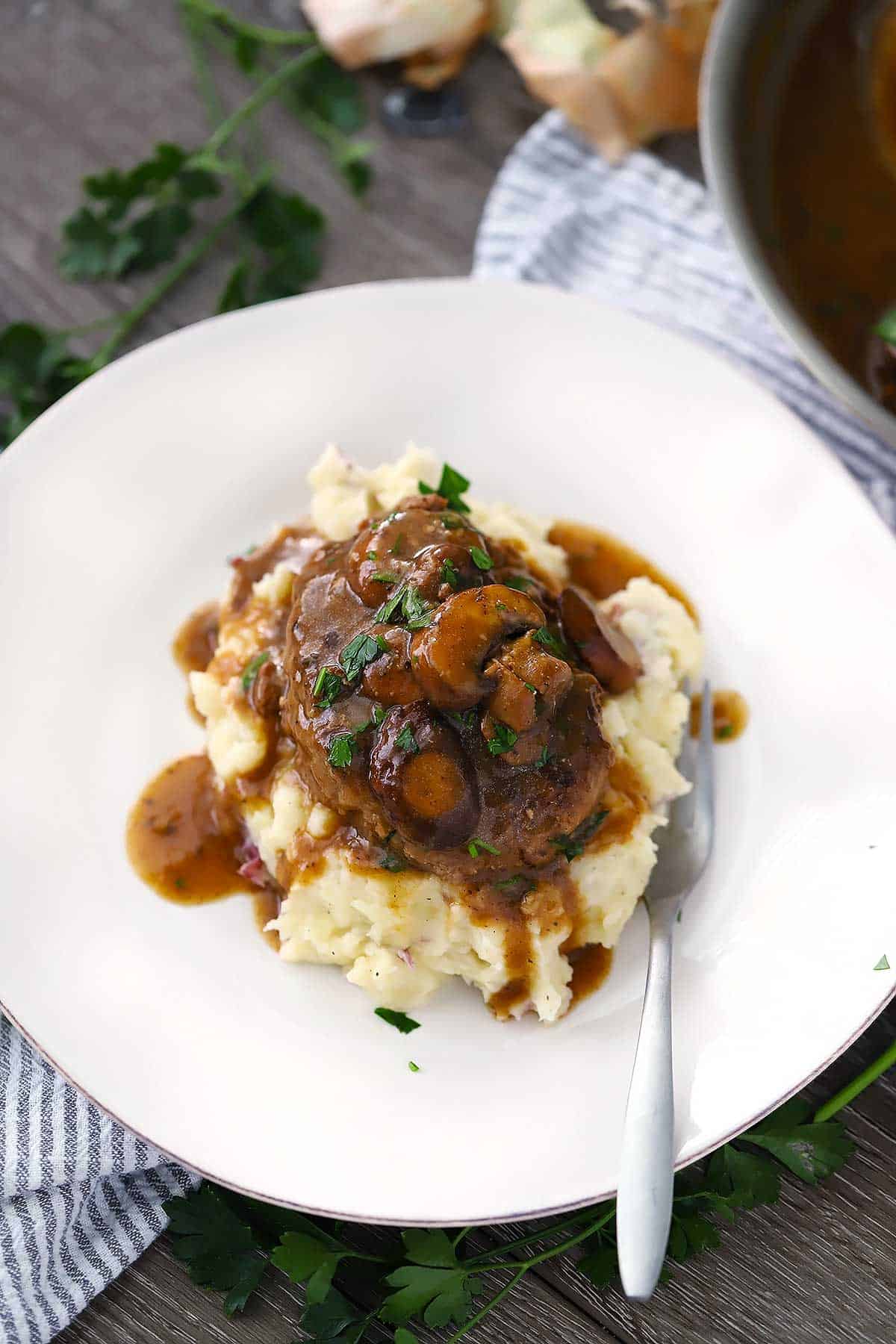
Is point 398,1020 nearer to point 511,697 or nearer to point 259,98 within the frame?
point 511,697

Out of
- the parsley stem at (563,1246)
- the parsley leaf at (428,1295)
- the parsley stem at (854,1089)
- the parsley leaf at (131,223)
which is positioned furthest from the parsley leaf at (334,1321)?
the parsley leaf at (131,223)

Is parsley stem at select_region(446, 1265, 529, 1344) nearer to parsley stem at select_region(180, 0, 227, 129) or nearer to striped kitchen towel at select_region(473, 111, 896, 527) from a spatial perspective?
striped kitchen towel at select_region(473, 111, 896, 527)

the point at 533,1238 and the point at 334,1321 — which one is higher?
the point at 334,1321

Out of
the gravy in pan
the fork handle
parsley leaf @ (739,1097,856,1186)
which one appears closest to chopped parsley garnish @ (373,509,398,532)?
the fork handle

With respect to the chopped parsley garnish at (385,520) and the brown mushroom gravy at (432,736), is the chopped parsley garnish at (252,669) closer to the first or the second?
the brown mushroom gravy at (432,736)

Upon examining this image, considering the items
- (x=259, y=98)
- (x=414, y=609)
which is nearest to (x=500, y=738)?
(x=414, y=609)

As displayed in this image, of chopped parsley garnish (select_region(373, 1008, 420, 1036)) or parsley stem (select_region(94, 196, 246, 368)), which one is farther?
parsley stem (select_region(94, 196, 246, 368))
